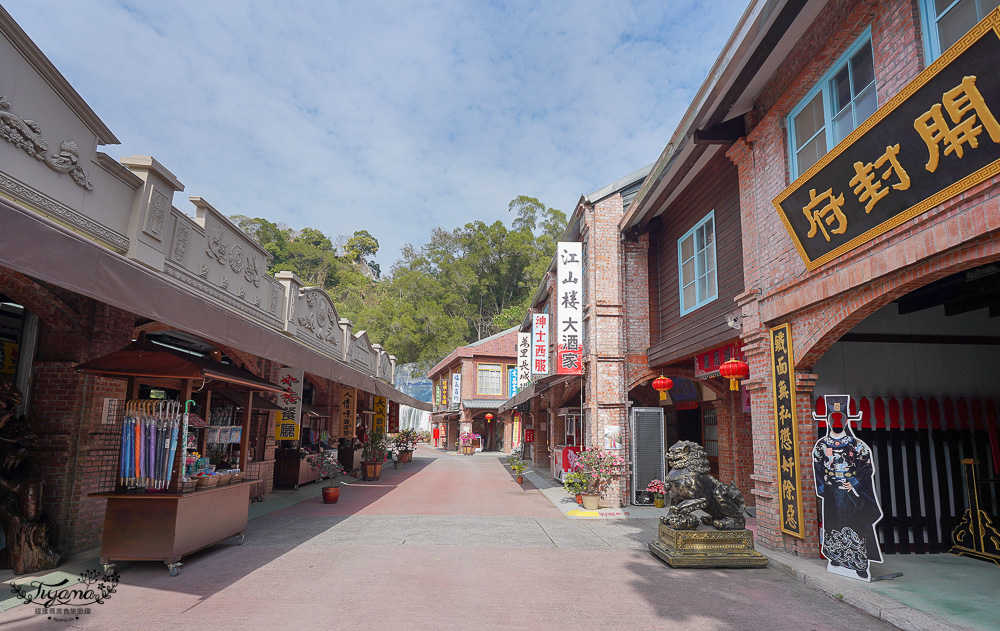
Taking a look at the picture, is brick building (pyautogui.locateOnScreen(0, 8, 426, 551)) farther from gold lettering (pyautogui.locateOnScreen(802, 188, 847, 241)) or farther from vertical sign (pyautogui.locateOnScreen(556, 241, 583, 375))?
gold lettering (pyautogui.locateOnScreen(802, 188, 847, 241))

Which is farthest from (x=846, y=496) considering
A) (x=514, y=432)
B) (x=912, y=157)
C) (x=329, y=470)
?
(x=514, y=432)

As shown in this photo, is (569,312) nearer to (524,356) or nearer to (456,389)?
(524,356)

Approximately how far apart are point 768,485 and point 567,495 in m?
6.94

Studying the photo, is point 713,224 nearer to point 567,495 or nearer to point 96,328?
point 567,495

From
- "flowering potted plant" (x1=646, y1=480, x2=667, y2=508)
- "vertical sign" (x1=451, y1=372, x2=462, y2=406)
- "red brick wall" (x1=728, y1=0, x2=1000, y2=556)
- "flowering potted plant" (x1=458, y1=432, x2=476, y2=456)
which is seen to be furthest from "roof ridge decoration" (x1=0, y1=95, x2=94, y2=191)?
"vertical sign" (x1=451, y1=372, x2=462, y2=406)

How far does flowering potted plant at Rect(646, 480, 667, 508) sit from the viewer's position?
1111 centimetres

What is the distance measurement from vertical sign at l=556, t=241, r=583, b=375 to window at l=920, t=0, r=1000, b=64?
8104 mm

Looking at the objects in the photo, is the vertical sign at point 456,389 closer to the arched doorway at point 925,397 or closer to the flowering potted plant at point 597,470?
the flowering potted plant at point 597,470

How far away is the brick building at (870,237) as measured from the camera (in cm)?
432

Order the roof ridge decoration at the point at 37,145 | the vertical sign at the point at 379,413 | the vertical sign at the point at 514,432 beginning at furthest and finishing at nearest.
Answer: the vertical sign at the point at 514,432
the vertical sign at the point at 379,413
the roof ridge decoration at the point at 37,145

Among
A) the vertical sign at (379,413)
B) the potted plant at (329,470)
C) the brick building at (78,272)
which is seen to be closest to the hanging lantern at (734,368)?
the brick building at (78,272)

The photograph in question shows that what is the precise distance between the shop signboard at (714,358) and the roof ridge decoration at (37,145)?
9.20 m

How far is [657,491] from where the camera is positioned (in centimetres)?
1117

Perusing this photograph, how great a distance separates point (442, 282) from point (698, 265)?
35.5 metres
